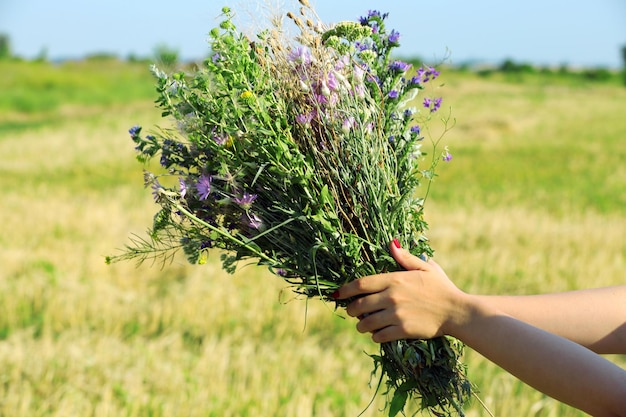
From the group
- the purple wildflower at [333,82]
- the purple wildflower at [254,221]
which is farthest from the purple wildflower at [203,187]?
the purple wildflower at [333,82]

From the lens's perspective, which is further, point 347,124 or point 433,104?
point 433,104

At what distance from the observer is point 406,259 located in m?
1.78

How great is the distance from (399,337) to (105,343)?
2.96 meters

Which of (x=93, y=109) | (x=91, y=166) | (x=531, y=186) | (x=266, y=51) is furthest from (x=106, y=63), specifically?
(x=266, y=51)

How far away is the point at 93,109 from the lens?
97.4 ft

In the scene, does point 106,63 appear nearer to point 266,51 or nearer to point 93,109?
point 93,109

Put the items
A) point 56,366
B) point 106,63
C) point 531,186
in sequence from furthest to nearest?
point 106,63 < point 531,186 < point 56,366

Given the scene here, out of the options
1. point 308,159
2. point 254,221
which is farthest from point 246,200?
point 308,159

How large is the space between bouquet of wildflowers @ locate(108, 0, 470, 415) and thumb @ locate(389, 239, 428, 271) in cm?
4

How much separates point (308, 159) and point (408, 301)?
0.41 m

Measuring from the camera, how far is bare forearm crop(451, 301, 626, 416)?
166cm

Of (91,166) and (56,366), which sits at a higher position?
(91,166)

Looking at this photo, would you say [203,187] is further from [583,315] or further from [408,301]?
[583,315]

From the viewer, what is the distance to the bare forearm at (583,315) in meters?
1.98
